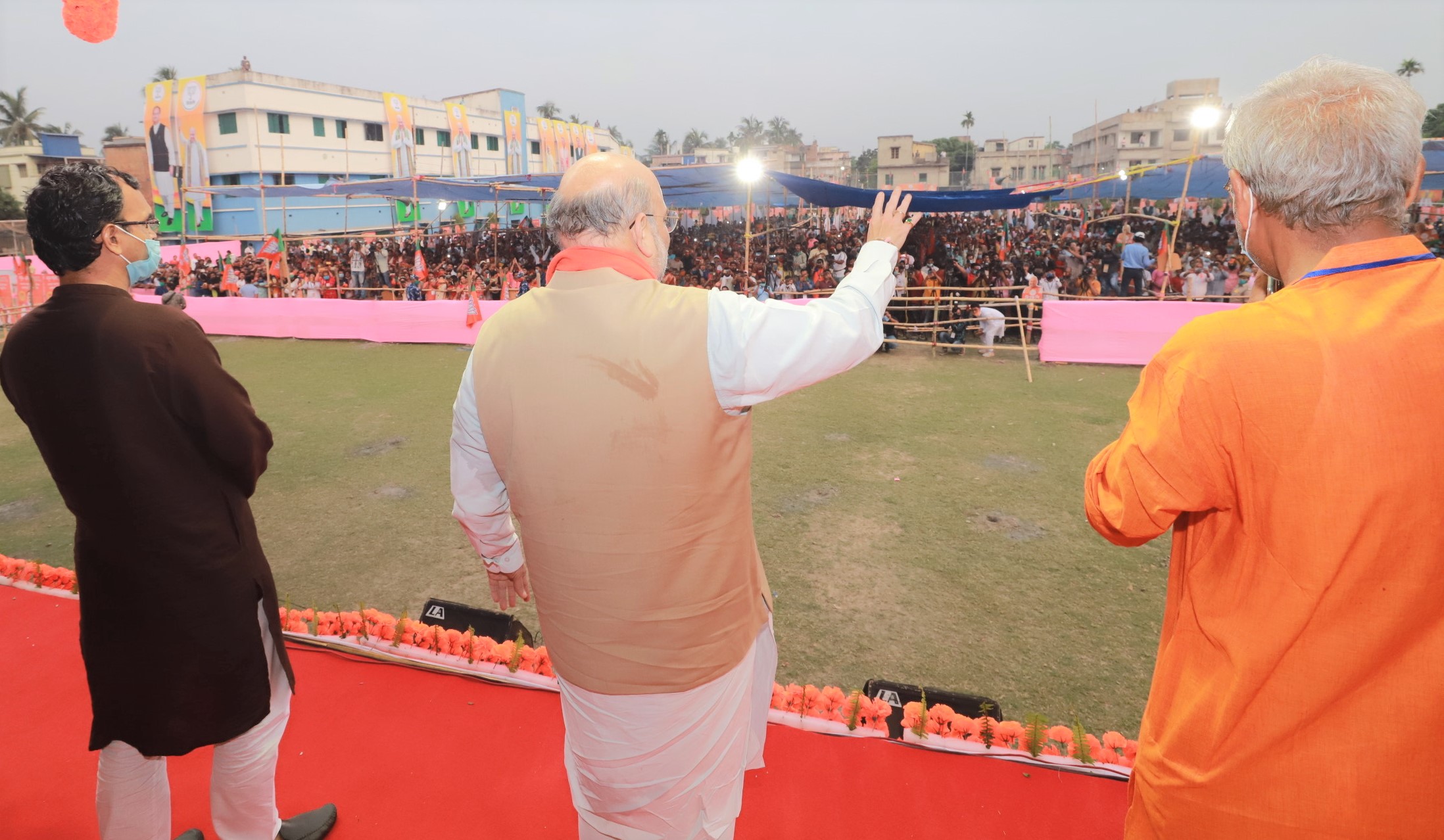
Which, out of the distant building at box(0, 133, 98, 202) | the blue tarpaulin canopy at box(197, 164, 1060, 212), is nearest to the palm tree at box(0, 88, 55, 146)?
the distant building at box(0, 133, 98, 202)

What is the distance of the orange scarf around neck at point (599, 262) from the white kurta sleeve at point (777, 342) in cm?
16

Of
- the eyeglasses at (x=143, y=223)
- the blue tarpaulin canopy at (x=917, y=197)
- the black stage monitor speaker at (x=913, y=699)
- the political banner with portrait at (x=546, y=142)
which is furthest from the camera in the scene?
the political banner with portrait at (x=546, y=142)

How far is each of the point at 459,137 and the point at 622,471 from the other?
4348cm

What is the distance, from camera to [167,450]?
1.66 metres

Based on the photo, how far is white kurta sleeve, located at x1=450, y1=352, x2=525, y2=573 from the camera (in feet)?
5.12

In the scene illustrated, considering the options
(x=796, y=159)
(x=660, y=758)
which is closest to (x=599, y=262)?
(x=660, y=758)

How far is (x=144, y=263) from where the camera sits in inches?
72.6

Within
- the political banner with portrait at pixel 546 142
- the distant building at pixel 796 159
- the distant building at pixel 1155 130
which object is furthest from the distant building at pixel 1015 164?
the political banner with portrait at pixel 546 142

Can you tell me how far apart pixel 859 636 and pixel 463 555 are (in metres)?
2.48

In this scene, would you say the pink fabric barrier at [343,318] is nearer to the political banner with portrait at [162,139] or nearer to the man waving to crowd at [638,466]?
the man waving to crowd at [638,466]

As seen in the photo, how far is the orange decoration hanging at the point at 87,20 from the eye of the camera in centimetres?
365

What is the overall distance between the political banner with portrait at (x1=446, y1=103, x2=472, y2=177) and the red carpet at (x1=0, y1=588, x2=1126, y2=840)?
4097 cm

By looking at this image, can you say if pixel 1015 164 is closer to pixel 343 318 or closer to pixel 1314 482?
pixel 343 318

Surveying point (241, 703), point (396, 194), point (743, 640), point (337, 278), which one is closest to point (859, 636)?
point (743, 640)
